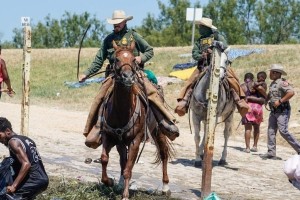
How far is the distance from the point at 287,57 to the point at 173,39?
170ft

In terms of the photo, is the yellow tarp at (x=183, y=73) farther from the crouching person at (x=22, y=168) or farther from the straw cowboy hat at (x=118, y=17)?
the crouching person at (x=22, y=168)

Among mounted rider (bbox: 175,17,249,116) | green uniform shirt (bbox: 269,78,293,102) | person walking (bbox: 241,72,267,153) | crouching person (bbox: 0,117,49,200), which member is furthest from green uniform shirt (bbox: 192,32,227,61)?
crouching person (bbox: 0,117,49,200)

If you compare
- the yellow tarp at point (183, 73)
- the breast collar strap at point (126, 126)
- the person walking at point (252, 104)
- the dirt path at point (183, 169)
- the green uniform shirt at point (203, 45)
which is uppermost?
the green uniform shirt at point (203, 45)

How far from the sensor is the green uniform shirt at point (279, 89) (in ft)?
49.2

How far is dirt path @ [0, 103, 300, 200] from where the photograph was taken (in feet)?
37.3

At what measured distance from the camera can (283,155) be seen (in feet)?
55.4

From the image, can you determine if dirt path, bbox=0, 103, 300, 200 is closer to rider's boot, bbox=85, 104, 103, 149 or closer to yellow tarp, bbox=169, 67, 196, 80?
rider's boot, bbox=85, 104, 103, 149

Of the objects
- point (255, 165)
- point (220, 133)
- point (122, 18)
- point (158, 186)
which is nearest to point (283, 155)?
point (255, 165)

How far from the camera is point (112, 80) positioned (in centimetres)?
1007

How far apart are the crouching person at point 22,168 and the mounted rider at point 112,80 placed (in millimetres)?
1348

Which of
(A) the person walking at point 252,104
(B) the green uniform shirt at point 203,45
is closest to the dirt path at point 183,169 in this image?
(A) the person walking at point 252,104

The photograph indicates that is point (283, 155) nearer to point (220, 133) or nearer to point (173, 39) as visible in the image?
point (220, 133)

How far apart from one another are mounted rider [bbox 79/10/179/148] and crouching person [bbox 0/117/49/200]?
4.42ft

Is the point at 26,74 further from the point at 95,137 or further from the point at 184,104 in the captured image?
the point at 184,104
